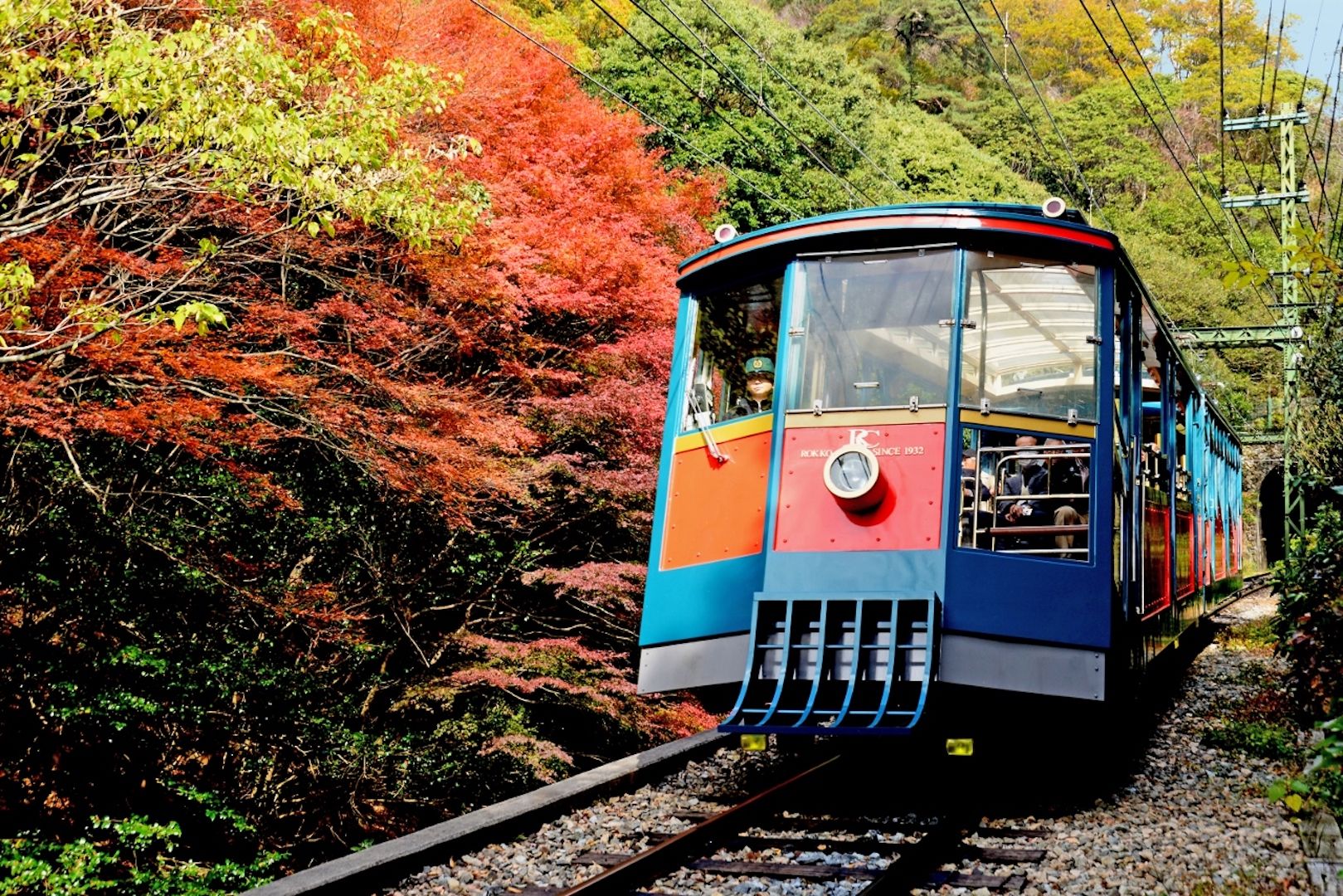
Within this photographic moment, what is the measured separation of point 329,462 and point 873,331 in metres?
5.42

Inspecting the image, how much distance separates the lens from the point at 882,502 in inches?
251

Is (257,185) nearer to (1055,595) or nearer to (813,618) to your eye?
(813,618)

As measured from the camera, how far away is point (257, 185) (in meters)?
→ 8.32

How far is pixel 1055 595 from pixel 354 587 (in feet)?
22.0

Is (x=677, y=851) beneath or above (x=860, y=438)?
beneath

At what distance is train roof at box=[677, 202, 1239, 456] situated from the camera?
21.5ft

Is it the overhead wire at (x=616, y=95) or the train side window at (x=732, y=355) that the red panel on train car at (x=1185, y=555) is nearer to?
the train side window at (x=732, y=355)

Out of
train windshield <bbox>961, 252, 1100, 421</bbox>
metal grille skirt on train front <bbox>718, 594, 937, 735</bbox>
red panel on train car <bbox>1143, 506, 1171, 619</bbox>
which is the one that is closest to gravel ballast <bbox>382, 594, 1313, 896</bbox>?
metal grille skirt on train front <bbox>718, 594, 937, 735</bbox>

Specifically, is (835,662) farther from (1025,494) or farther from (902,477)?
(1025,494)

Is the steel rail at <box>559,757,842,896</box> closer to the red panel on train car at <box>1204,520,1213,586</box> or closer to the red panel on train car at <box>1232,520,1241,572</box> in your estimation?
the red panel on train car at <box>1204,520,1213,586</box>

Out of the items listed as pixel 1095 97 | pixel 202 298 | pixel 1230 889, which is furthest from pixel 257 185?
pixel 1095 97

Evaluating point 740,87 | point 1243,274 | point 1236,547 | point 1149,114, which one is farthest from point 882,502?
point 1236,547

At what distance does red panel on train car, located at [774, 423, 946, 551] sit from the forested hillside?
268cm

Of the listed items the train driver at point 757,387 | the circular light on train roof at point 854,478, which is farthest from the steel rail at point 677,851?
the train driver at point 757,387
